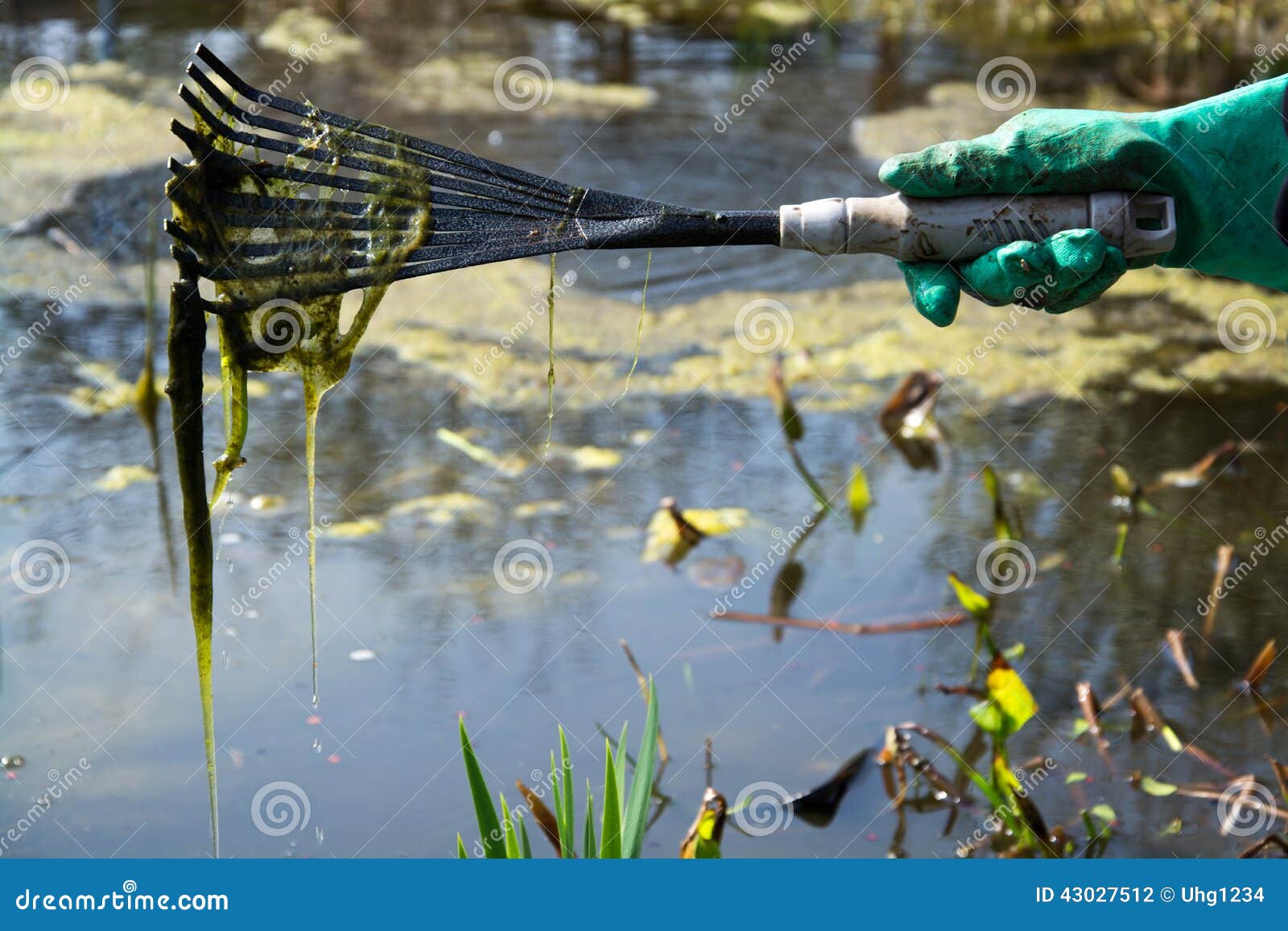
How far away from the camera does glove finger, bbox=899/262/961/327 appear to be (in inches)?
90.6

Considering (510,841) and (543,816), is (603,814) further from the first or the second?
(543,816)

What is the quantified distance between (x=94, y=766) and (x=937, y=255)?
1931mm

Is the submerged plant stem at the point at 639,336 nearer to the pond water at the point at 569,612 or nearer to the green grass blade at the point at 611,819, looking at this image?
the pond water at the point at 569,612

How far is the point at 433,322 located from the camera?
4.75m

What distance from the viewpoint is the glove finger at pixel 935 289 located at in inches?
90.6

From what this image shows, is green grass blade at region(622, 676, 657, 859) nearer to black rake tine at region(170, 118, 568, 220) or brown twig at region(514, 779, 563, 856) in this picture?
brown twig at region(514, 779, 563, 856)

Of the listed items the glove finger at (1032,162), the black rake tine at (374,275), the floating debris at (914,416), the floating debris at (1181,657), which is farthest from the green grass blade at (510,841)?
the floating debris at (914,416)

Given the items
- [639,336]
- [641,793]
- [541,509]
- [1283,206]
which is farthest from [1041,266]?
[541,509]

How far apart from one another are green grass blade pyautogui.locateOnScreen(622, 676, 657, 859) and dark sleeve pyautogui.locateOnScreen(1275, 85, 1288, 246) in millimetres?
1324

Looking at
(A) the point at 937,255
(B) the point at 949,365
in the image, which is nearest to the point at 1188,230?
(A) the point at 937,255

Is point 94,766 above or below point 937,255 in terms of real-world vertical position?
below

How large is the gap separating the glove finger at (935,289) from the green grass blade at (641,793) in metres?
0.77

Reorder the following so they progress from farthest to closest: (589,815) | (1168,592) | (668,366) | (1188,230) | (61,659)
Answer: (668,366), (1168,592), (61,659), (1188,230), (589,815)
